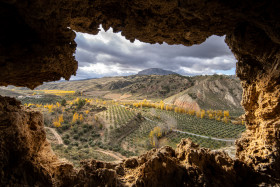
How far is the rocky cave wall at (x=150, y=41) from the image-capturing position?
134 inches

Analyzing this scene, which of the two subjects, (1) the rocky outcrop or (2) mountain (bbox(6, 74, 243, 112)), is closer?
(1) the rocky outcrop

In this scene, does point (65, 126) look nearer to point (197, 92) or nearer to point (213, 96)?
point (197, 92)

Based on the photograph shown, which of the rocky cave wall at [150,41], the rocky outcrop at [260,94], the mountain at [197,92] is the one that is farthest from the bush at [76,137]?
the mountain at [197,92]

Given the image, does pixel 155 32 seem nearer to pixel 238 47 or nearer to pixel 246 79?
pixel 238 47

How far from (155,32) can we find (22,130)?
573 cm

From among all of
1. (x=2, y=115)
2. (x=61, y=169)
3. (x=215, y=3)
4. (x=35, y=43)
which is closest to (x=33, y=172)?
(x=61, y=169)

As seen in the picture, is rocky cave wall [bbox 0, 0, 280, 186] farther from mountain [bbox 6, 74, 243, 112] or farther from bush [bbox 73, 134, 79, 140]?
mountain [bbox 6, 74, 243, 112]

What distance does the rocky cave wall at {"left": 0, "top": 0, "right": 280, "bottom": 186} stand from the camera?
134 inches

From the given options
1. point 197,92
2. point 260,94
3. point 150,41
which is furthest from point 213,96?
point 150,41

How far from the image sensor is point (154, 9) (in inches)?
173

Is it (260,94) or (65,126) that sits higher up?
(260,94)

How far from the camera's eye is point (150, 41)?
6.30 metres

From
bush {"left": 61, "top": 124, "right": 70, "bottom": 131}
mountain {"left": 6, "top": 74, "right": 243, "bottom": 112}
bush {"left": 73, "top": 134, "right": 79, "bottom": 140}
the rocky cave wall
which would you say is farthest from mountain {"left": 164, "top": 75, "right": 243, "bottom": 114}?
the rocky cave wall

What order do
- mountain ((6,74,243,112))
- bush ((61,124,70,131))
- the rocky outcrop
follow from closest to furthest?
the rocky outcrop, bush ((61,124,70,131)), mountain ((6,74,243,112))
